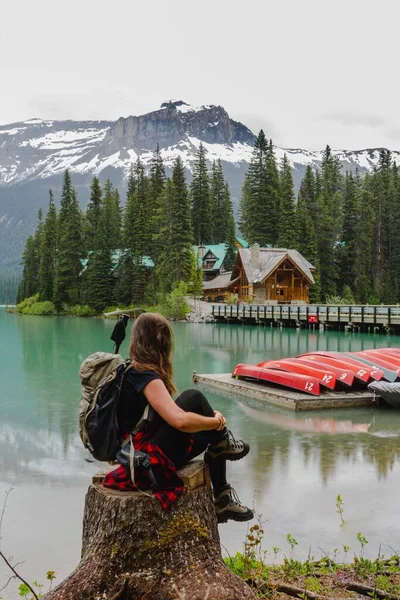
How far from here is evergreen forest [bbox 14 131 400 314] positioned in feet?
218

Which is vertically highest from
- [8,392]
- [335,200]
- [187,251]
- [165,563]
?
[335,200]

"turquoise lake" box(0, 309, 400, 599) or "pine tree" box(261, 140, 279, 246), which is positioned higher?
"pine tree" box(261, 140, 279, 246)

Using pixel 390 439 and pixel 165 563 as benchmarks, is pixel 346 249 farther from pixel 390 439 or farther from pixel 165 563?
pixel 165 563

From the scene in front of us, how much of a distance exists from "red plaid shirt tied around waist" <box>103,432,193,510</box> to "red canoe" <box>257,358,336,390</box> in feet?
40.5

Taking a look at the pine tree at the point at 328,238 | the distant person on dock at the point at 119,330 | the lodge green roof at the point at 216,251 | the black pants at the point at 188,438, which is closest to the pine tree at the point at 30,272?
the lodge green roof at the point at 216,251

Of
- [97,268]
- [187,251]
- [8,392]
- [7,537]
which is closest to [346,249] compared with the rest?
[187,251]

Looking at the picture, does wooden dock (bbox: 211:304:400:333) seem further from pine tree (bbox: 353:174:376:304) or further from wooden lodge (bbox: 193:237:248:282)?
wooden lodge (bbox: 193:237:248:282)

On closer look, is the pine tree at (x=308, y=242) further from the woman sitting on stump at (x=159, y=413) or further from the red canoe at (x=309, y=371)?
the woman sitting on stump at (x=159, y=413)

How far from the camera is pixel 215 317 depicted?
5722 centimetres

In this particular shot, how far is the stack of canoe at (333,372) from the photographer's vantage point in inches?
614

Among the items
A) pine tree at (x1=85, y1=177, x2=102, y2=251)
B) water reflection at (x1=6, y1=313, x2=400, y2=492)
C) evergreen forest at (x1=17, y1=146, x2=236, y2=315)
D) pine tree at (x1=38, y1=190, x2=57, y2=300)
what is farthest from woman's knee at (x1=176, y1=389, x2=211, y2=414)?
pine tree at (x1=85, y1=177, x2=102, y2=251)

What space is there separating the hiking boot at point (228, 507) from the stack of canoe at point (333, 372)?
11.0 m

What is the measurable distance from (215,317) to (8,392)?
3917 centimetres

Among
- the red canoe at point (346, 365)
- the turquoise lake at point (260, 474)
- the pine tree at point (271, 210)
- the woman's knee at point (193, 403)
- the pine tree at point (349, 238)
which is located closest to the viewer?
the woman's knee at point (193, 403)
